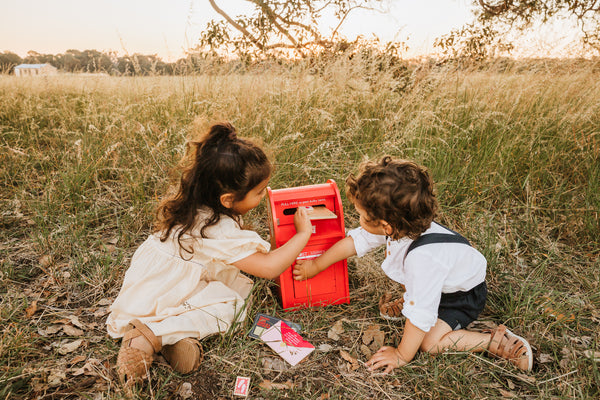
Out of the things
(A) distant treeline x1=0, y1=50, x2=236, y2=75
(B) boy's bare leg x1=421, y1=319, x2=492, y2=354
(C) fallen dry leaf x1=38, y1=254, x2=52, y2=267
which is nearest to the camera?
(B) boy's bare leg x1=421, y1=319, x2=492, y2=354

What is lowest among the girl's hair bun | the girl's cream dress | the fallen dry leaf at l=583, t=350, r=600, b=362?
the fallen dry leaf at l=583, t=350, r=600, b=362

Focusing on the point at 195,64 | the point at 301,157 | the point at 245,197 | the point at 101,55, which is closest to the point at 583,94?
the point at 301,157

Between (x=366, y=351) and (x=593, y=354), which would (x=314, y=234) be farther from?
(x=593, y=354)

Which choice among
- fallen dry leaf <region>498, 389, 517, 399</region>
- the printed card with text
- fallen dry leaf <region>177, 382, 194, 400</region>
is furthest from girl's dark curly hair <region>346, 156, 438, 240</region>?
fallen dry leaf <region>177, 382, 194, 400</region>

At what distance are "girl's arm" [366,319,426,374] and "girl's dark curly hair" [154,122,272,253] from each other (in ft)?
3.22

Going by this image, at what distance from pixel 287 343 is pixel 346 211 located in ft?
4.23

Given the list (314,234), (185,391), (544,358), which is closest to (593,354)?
(544,358)

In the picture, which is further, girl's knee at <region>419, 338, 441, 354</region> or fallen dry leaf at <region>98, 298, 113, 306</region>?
fallen dry leaf at <region>98, 298, 113, 306</region>

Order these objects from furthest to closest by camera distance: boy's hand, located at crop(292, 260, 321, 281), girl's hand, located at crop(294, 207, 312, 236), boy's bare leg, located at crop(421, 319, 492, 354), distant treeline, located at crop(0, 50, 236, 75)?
distant treeline, located at crop(0, 50, 236, 75) → boy's hand, located at crop(292, 260, 321, 281) → girl's hand, located at crop(294, 207, 312, 236) → boy's bare leg, located at crop(421, 319, 492, 354)

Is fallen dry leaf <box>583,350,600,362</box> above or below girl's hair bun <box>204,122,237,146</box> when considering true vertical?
below

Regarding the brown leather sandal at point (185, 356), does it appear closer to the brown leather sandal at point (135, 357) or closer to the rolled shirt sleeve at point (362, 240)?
the brown leather sandal at point (135, 357)

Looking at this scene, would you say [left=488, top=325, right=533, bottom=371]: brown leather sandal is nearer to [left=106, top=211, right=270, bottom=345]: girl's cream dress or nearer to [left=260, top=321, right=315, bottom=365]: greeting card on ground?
[left=260, top=321, right=315, bottom=365]: greeting card on ground

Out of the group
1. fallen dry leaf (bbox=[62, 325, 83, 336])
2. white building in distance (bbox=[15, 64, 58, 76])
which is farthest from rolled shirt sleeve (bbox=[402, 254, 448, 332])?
white building in distance (bbox=[15, 64, 58, 76])

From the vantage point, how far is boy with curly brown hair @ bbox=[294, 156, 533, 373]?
1.65m
